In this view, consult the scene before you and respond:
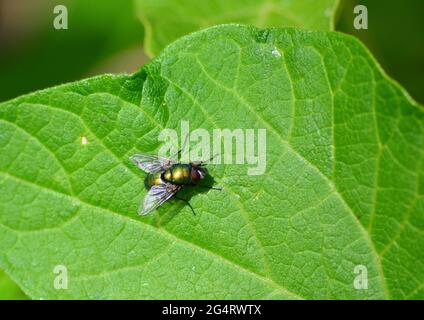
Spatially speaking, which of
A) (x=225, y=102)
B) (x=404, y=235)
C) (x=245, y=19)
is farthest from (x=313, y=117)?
(x=245, y=19)

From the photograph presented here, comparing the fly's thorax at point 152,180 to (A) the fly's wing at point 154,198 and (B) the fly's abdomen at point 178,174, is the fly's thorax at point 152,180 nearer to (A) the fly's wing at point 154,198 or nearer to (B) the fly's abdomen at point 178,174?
(A) the fly's wing at point 154,198

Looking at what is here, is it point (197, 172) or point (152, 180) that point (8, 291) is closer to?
point (152, 180)

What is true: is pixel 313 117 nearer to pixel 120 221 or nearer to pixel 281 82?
pixel 281 82

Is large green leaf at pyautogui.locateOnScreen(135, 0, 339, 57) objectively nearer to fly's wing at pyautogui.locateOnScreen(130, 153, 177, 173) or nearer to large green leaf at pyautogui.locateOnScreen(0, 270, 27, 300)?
fly's wing at pyautogui.locateOnScreen(130, 153, 177, 173)

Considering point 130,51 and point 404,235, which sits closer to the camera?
point 404,235

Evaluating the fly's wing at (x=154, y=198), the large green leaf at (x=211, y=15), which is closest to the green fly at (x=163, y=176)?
the fly's wing at (x=154, y=198)

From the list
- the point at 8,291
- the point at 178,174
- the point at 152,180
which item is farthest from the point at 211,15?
the point at 8,291

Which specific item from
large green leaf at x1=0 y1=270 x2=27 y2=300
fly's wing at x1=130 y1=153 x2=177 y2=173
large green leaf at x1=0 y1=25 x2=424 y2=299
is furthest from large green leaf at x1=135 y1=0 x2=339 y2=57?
large green leaf at x1=0 y1=270 x2=27 y2=300
